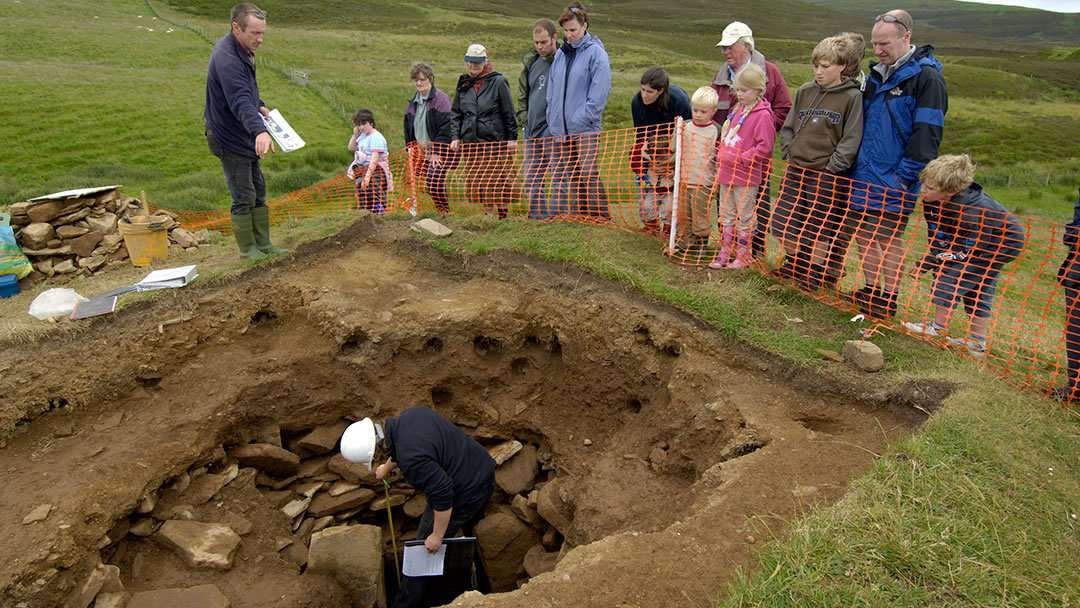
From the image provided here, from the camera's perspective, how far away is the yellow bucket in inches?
294

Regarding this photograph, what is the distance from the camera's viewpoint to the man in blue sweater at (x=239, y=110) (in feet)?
19.2

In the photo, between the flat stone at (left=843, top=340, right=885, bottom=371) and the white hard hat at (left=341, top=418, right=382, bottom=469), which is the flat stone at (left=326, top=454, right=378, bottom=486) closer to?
the white hard hat at (left=341, top=418, right=382, bottom=469)

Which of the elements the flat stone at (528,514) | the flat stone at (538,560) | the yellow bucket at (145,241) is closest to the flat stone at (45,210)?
the yellow bucket at (145,241)

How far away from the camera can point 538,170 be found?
790 cm

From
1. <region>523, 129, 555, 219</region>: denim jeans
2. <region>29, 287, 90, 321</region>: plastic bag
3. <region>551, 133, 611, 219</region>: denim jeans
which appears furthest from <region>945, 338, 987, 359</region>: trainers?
→ <region>29, 287, 90, 321</region>: plastic bag

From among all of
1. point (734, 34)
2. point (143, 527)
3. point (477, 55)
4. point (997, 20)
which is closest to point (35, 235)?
point (143, 527)

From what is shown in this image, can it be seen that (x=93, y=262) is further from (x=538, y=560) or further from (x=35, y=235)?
(x=538, y=560)

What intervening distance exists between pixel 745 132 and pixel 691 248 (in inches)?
57.2

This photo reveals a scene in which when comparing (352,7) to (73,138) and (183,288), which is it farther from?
(183,288)

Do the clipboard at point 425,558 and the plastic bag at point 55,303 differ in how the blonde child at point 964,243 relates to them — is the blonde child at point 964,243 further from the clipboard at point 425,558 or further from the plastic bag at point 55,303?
the plastic bag at point 55,303

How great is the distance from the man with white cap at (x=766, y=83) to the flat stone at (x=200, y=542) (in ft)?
18.0

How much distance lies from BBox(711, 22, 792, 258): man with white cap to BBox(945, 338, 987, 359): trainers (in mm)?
1872

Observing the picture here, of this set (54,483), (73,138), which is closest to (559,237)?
(54,483)

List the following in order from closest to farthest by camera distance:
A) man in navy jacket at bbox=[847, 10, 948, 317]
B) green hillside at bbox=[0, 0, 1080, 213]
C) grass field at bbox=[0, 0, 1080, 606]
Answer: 1. grass field at bbox=[0, 0, 1080, 606]
2. man in navy jacket at bbox=[847, 10, 948, 317]
3. green hillside at bbox=[0, 0, 1080, 213]
